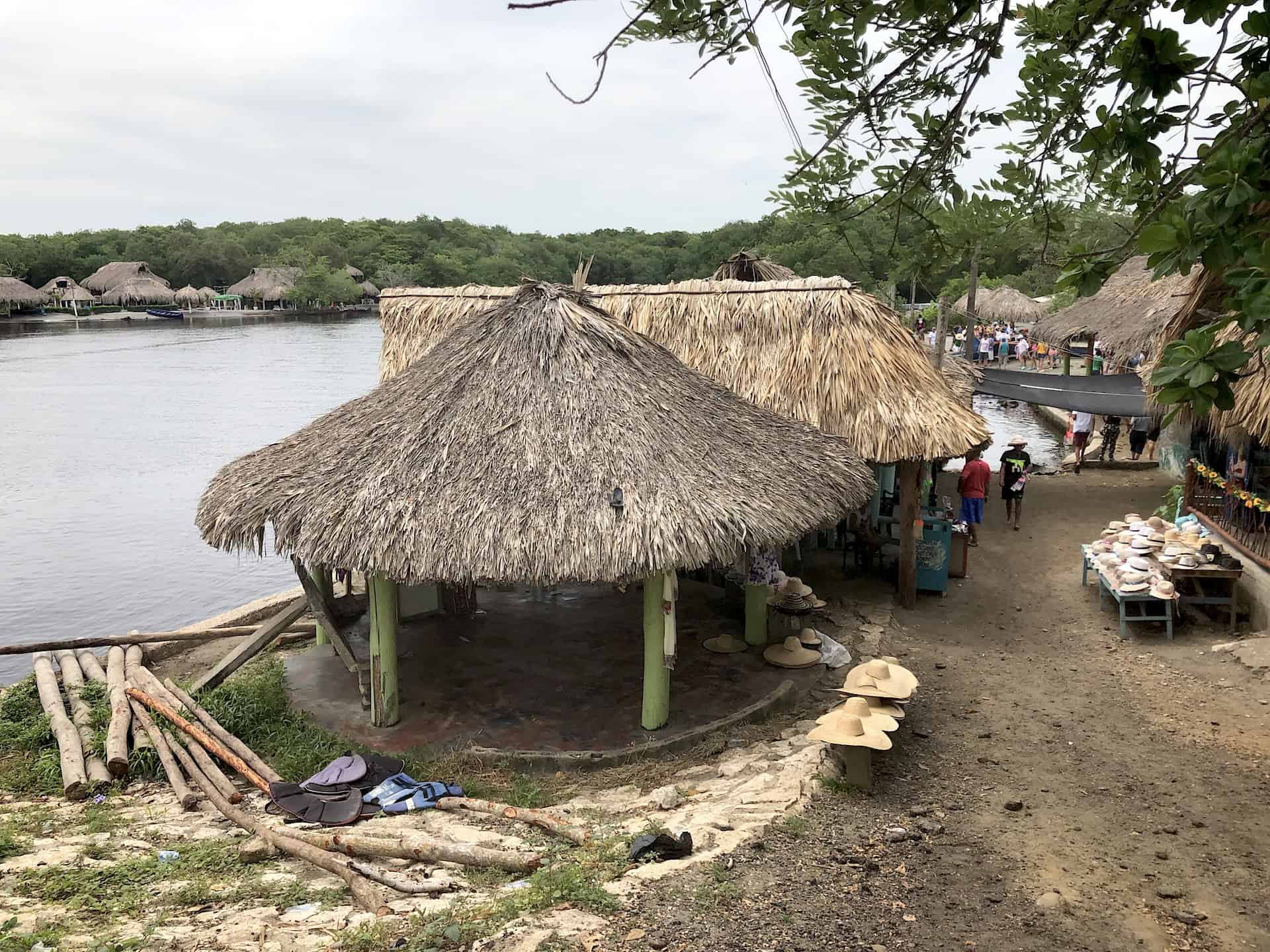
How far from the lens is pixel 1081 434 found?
1661cm

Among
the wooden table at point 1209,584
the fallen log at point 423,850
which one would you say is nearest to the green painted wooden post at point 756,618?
the wooden table at point 1209,584

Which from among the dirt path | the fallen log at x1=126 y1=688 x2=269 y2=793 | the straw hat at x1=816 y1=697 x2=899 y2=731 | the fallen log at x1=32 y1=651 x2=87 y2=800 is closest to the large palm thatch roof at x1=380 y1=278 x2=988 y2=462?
the dirt path

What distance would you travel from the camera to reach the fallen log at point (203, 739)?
6422 millimetres

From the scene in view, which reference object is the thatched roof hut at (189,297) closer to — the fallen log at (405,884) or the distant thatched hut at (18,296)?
the distant thatched hut at (18,296)

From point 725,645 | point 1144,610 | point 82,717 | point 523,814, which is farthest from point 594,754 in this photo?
point 1144,610

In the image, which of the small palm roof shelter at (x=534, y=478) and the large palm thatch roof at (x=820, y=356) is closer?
the small palm roof shelter at (x=534, y=478)

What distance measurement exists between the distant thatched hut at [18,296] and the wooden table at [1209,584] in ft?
234

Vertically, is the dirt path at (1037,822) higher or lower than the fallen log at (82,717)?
higher

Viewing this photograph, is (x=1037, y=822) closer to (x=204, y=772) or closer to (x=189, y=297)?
(x=204, y=772)

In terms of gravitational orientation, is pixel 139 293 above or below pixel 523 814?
above

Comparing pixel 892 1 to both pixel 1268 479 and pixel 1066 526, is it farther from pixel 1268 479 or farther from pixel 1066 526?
pixel 1066 526

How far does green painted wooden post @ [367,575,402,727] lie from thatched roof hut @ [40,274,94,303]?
7274 cm

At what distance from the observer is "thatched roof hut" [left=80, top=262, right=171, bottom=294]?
6644 centimetres

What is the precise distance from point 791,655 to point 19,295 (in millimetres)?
71277
